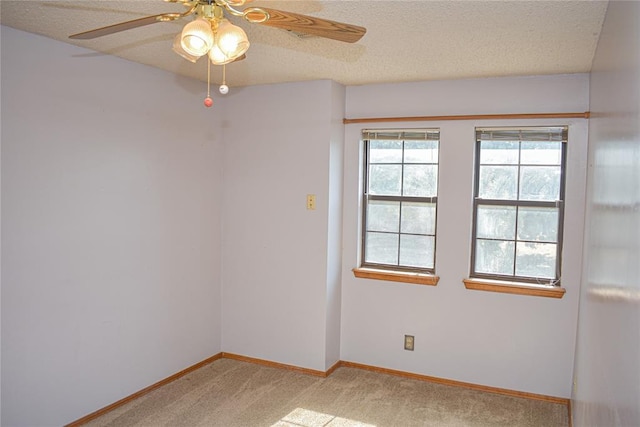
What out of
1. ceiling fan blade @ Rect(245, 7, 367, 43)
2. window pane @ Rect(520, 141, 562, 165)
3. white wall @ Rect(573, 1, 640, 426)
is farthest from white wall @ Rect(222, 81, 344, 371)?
ceiling fan blade @ Rect(245, 7, 367, 43)

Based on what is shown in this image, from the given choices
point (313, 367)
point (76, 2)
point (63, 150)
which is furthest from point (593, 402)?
point (63, 150)

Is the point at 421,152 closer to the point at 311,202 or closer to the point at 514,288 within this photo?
the point at 311,202

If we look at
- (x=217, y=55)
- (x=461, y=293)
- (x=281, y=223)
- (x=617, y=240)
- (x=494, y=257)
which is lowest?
(x=461, y=293)

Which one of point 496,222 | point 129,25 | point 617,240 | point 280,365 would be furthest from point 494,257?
point 129,25

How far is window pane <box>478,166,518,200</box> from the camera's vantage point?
3711mm

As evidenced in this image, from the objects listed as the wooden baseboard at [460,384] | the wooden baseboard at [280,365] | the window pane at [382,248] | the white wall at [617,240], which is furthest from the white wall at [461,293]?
the white wall at [617,240]

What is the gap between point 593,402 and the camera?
209 centimetres

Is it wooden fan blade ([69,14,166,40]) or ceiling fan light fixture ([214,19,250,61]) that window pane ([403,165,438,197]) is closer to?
ceiling fan light fixture ([214,19,250,61])

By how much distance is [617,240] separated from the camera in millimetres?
1561

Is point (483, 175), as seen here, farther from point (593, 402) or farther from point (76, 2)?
point (76, 2)

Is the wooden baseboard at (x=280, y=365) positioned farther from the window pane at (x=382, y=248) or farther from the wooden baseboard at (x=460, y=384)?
the window pane at (x=382, y=248)

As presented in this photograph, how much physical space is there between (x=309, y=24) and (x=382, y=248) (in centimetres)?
268

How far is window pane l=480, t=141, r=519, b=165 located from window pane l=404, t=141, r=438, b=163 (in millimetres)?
355

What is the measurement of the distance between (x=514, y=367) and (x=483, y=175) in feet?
4.70
